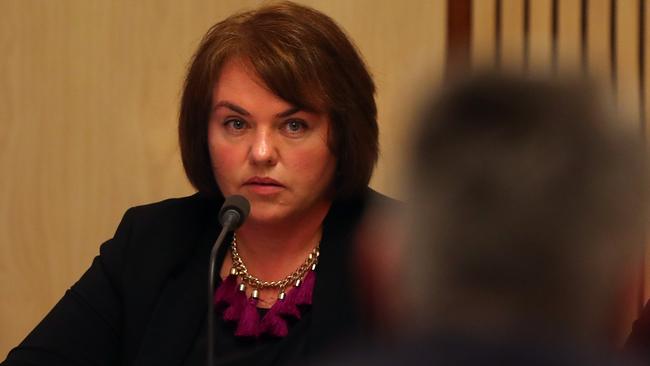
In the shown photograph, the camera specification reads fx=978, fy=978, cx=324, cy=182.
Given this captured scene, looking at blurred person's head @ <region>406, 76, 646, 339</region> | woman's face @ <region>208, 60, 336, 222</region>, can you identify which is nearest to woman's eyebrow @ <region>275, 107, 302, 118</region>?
woman's face @ <region>208, 60, 336, 222</region>

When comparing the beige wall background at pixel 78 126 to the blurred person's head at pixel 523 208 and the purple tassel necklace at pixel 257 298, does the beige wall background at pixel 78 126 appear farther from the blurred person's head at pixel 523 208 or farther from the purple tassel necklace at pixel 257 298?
the blurred person's head at pixel 523 208

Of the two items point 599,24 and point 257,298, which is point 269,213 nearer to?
point 257,298

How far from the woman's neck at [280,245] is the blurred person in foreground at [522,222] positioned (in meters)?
1.27

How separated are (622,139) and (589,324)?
10cm

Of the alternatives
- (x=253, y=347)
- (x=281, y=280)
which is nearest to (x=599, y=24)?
(x=281, y=280)

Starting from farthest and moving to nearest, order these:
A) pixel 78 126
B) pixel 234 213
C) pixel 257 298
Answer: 1. pixel 78 126
2. pixel 257 298
3. pixel 234 213

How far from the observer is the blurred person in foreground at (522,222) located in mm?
531

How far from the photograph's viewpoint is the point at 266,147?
5.66ft

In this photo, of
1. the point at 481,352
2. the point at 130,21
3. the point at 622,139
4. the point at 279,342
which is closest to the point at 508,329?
the point at 481,352

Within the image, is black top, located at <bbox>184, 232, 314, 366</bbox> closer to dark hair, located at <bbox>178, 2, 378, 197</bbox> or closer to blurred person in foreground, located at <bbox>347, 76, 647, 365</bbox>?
dark hair, located at <bbox>178, 2, 378, 197</bbox>

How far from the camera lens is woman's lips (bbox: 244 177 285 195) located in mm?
1747

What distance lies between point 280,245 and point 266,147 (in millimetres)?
219

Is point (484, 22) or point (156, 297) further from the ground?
point (484, 22)

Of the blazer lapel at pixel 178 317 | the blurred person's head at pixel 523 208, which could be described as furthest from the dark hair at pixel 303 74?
the blurred person's head at pixel 523 208
